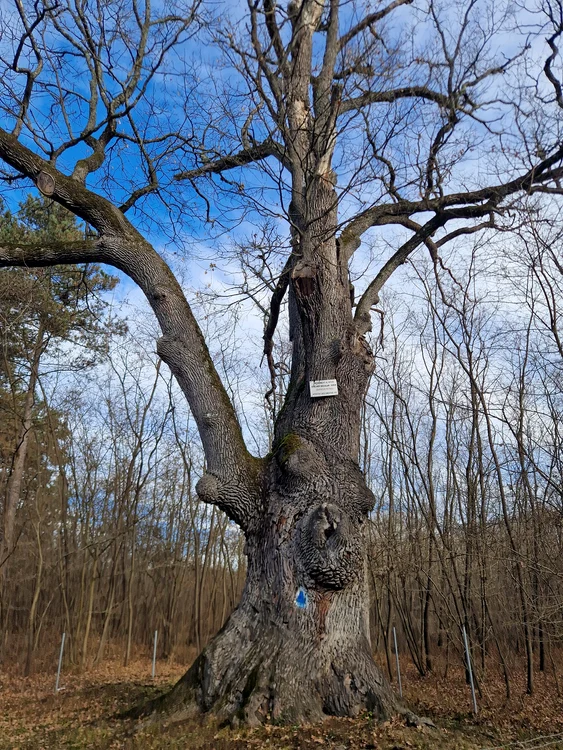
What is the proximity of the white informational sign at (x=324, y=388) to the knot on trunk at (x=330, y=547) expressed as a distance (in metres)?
1.08

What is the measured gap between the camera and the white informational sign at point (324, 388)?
5.11 m

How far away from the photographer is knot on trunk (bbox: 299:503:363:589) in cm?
434

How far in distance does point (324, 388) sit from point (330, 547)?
1498 mm

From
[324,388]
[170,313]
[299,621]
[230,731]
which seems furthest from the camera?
[170,313]

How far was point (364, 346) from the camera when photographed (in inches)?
217

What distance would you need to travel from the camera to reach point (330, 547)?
4.38 meters

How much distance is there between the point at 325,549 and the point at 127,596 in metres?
13.9

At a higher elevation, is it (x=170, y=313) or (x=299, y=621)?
(x=170, y=313)

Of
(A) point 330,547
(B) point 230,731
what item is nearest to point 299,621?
(A) point 330,547

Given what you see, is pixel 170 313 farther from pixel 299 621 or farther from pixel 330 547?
pixel 299 621

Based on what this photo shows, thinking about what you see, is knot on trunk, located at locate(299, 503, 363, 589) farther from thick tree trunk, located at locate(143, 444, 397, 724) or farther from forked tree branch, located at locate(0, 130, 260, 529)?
forked tree branch, located at locate(0, 130, 260, 529)

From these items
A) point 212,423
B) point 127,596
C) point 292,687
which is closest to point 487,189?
point 212,423

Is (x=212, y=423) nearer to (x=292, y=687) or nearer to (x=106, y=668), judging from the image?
(x=292, y=687)

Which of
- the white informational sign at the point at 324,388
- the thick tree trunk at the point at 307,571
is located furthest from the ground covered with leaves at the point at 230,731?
the white informational sign at the point at 324,388
